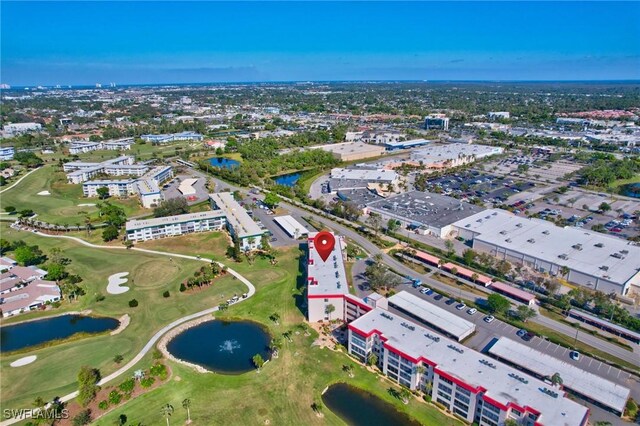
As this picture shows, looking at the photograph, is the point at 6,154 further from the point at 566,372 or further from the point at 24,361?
the point at 566,372

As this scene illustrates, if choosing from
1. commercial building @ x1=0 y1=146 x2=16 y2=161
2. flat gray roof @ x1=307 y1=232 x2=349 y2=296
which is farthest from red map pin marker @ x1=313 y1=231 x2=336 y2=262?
commercial building @ x1=0 y1=146 x2=16 y2=161

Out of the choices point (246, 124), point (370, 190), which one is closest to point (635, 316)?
point (370, 190)

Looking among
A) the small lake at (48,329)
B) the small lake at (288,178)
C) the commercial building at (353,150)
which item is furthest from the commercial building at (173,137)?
the small lake at (48,329)

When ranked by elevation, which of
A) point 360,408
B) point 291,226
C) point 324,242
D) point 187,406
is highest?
point 324,242

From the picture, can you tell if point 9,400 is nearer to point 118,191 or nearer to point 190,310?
point 190,310

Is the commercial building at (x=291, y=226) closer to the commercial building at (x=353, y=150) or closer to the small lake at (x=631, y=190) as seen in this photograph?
the commercial building at (x=353, y=150)

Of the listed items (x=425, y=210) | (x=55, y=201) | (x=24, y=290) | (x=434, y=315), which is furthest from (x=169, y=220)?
(x=434, y=315)

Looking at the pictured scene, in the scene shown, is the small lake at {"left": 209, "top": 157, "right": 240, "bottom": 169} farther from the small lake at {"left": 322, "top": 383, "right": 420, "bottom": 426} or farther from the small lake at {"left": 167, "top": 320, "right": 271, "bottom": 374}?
the small lake at {"left": 322, "top": 383, "right": 420, "bottom": 426}
